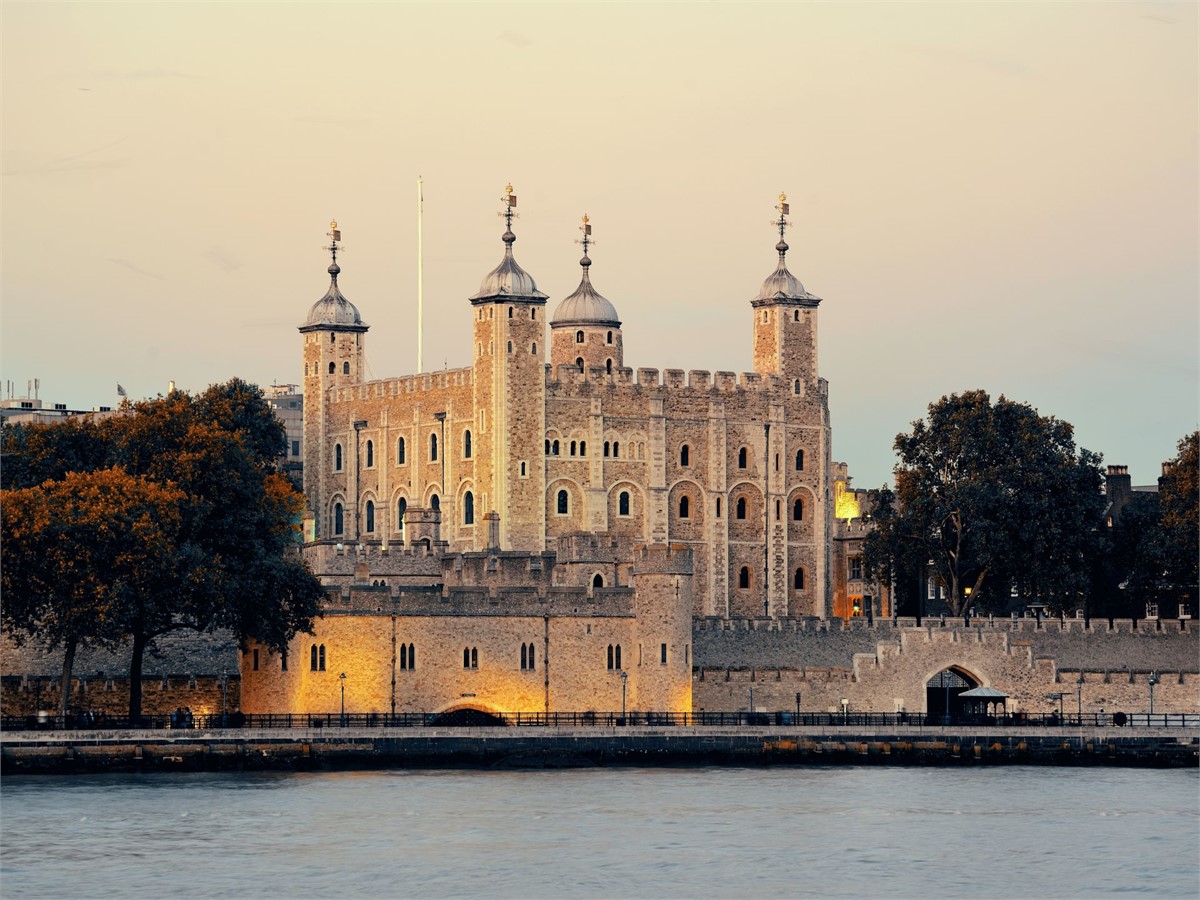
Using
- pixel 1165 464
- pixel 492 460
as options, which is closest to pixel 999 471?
pixel 1165 464

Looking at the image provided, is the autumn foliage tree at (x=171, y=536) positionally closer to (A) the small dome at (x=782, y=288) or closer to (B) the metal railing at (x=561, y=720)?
(B) the metal railing at (x=561, y=720)

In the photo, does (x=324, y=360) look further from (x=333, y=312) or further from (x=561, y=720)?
(x=561, y=720)

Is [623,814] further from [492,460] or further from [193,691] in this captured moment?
[492,460]

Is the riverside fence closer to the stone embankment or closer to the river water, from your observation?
the stone embankment

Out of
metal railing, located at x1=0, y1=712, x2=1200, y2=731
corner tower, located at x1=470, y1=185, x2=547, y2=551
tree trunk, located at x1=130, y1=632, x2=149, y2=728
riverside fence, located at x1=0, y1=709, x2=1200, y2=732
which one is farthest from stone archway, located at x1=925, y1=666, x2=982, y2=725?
tree trunk, located at x1=130, y1=632, x2=149, y2=728

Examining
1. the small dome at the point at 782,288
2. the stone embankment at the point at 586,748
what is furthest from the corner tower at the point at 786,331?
the stone embankment at the point at 586,748

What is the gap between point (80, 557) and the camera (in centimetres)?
8581

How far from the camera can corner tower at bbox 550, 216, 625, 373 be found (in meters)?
124

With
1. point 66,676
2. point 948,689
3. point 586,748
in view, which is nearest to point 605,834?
point 586,748

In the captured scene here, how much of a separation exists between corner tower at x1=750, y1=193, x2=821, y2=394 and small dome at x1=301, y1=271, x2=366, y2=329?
52.0 ft

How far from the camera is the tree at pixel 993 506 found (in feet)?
363

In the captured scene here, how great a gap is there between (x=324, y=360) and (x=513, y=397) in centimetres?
1422

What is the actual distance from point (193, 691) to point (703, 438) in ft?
112

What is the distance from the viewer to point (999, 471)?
111312 mm
